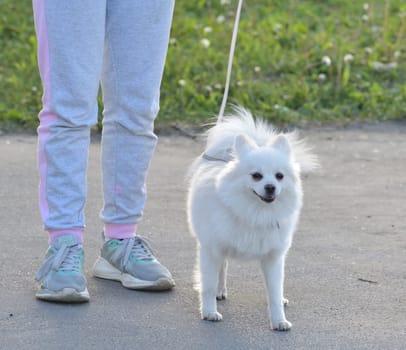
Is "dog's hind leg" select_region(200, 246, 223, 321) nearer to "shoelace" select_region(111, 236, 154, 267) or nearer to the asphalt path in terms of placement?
the asphalt path

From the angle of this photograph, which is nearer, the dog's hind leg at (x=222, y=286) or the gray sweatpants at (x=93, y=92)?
the gray sweatpants at (x=93, y=92)

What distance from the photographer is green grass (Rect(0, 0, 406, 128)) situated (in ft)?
25.1

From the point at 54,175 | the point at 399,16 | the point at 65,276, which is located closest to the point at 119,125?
the point at 54,175

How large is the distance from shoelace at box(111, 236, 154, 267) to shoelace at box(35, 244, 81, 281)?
0.25 m

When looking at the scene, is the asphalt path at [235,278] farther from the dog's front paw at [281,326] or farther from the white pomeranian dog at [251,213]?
the white pomeranian dog at [251,213]

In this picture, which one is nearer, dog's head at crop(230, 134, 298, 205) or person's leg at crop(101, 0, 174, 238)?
dog's head at crop(230, 134, 298, 205)

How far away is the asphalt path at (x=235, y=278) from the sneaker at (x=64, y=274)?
4 cm

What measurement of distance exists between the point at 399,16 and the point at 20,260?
232 inches

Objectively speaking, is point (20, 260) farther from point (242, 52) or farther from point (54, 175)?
point (242, 52)

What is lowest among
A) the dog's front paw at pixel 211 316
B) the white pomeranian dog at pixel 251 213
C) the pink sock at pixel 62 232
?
the dog's front paw at pixel 211 316

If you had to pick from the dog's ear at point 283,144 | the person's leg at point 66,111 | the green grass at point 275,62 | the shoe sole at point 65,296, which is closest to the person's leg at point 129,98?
the person's leg at point 66,111

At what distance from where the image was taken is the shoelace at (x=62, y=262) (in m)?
3.88

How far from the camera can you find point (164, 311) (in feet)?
12.5

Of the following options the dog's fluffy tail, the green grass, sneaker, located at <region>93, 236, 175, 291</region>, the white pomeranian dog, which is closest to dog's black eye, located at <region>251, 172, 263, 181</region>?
the white pomeranian dog
